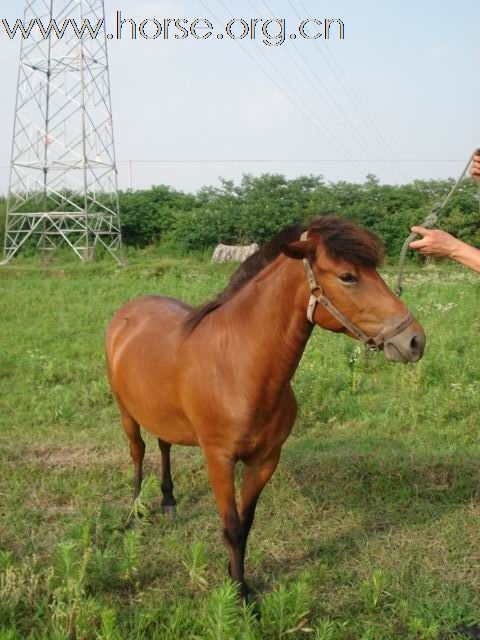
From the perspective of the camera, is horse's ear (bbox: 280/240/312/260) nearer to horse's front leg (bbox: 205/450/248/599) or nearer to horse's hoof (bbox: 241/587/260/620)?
horse's front leg (bbox: 205/450/248/599)

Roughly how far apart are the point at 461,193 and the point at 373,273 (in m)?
22.6

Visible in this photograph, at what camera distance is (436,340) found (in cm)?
847

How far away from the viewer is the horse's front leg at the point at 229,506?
3.18 m

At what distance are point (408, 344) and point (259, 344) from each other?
76 centimetres

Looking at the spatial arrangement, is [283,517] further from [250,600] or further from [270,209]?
[270,209]

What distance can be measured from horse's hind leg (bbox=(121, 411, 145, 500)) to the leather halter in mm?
2117

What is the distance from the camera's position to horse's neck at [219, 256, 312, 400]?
301cm

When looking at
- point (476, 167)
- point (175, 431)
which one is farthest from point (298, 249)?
point (175, 431)

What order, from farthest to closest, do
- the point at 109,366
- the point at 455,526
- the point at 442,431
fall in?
1. the point at 442,431
2. the point at 109,366
3. the point at 455,526


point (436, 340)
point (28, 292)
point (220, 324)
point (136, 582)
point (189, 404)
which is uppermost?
point (220, 324)

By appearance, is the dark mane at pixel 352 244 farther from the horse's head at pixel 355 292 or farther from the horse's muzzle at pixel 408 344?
the horse's muzzle at pixel 408 344

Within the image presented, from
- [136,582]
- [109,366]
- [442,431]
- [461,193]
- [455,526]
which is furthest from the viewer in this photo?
[461,193]

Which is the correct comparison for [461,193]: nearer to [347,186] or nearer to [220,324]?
[347,186]

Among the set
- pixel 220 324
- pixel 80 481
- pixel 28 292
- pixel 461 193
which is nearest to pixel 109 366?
pixel 80 481
